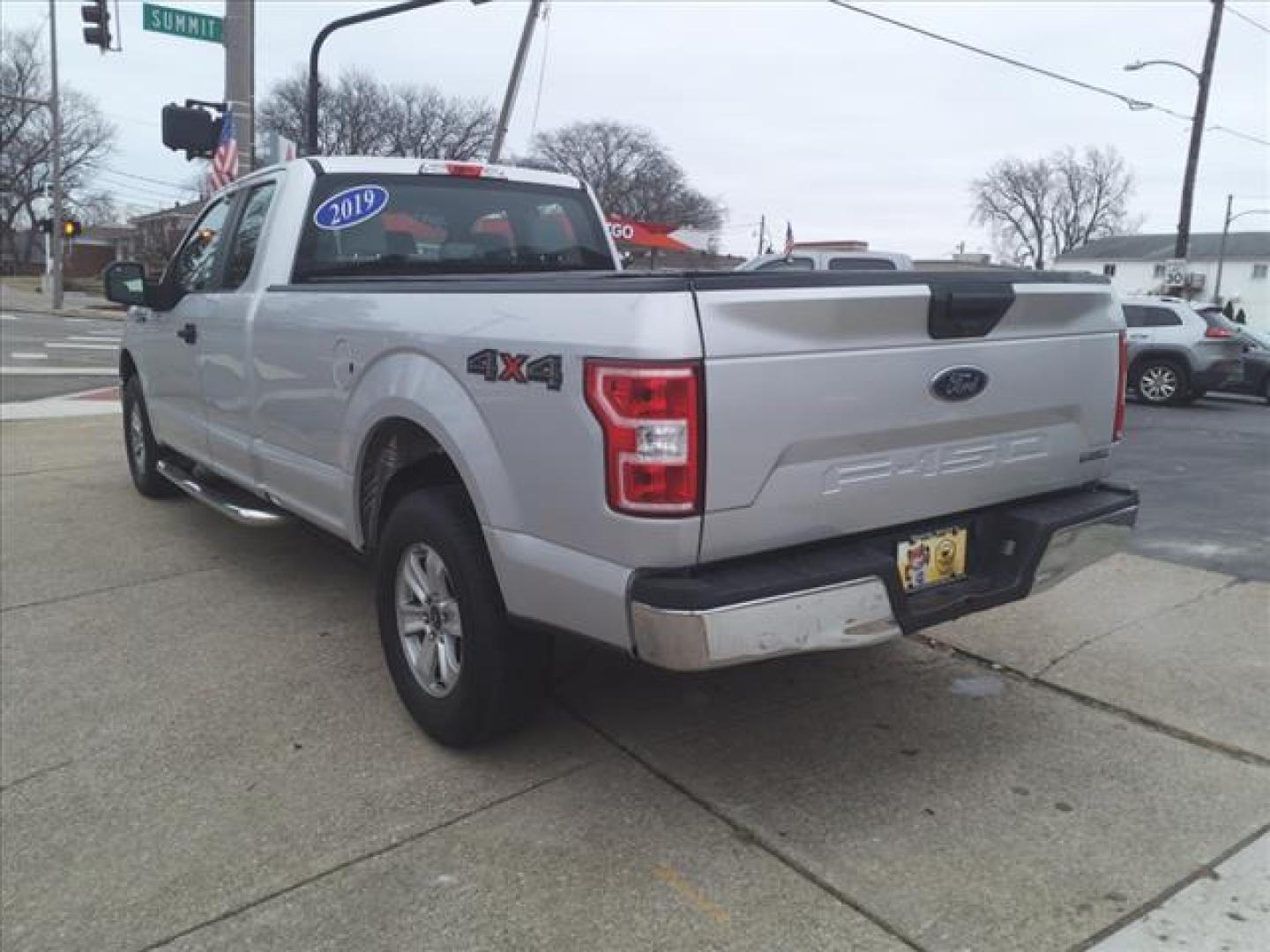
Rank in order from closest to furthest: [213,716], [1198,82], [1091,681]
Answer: [213,716] < [1091,681] < [1198,82]

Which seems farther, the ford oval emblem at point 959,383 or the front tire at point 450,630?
the front tire at point 450,630

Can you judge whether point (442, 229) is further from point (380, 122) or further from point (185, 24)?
point (380, 122)

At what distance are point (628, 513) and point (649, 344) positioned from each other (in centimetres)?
41

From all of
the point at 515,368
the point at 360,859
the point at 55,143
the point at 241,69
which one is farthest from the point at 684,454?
the point at 55,143

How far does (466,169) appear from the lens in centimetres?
488

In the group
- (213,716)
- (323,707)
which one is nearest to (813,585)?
(323,707)

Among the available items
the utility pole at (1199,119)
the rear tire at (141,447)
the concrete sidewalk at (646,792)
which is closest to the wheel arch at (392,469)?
the concrete sidewalk at (646,792)

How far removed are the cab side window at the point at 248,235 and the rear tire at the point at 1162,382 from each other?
48.4 feet

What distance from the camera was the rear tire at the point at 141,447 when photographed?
671cm

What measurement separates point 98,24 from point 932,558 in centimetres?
1567

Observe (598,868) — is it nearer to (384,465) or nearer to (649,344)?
(649,344)

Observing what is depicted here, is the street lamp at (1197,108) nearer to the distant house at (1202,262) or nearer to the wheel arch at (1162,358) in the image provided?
the wheel arch at (1162,358)

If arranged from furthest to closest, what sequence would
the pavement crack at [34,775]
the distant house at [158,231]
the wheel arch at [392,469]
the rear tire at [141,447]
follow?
the distant house at [158,231] < the rear tire at [141,447] < the wheel arch at [392,469] < the pavement crack at [34,775]

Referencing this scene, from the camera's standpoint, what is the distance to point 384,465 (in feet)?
12.2
